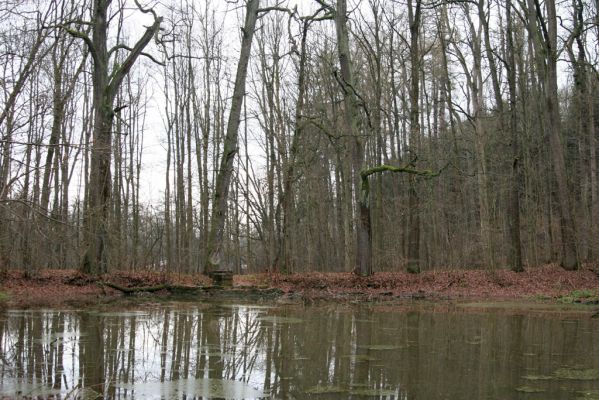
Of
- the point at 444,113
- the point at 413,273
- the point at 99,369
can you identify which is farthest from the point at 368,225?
the point at 444,113

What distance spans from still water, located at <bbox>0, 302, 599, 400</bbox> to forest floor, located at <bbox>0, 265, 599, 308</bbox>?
440cm

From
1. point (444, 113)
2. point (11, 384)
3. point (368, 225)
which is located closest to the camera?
point (11, 384)

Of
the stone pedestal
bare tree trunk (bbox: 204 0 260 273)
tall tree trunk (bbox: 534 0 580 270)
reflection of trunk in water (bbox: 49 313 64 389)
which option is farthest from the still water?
tall tree trunk (bbox: 534 0 580 270)

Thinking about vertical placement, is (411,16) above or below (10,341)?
above

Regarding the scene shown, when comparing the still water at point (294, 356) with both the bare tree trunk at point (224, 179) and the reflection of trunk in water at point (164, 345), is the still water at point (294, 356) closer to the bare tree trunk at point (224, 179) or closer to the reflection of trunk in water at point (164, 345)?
the reflection of trunk in water at point (164, 345)

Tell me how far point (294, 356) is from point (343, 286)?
11.1 m

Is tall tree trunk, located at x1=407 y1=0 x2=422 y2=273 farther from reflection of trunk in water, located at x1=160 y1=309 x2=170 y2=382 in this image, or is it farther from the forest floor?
reflection of trunk in water, located at x1=160 y1=309 x2=170 y2=382

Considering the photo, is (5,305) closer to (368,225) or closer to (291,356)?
(291,356)

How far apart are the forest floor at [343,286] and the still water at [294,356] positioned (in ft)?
14.4

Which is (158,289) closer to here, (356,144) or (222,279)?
(222,279)

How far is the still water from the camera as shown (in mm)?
5016

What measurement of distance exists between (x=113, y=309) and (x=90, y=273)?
6.67 metres

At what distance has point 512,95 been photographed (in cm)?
2386

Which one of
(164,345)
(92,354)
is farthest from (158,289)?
(92,354)
